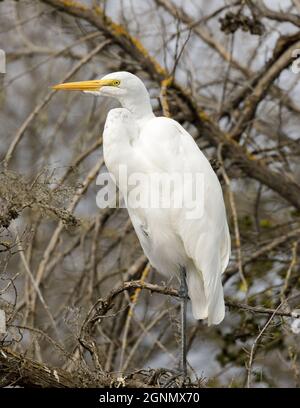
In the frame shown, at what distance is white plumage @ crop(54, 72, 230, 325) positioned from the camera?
3.05 meters

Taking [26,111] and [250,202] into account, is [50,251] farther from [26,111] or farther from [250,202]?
[26,111]

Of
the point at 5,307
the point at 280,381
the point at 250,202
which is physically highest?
the point at 5,307

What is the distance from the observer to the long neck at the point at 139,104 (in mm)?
3121

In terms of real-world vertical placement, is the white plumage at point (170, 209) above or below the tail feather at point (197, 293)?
above

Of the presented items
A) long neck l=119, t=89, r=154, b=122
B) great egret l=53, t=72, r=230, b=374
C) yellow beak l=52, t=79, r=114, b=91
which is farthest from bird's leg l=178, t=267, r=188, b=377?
yellow beak l=52, t=79, r=114, b=91

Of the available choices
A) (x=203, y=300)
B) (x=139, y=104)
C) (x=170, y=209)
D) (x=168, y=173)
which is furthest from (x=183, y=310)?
(x=139, y=104)

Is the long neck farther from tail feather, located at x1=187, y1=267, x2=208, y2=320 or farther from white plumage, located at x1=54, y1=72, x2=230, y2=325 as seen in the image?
tail feather, located at x1=187, y1=267, x2=208, y2=320

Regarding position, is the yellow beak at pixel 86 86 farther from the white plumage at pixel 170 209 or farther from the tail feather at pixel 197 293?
the tail feather at pixel 197 293

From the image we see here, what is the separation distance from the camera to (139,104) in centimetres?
314

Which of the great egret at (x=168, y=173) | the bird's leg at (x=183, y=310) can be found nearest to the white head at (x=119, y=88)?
the great egret at (x=168, y=173)

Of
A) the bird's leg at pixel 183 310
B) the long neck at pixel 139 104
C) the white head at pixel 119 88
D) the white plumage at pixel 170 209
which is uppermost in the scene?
the white head at pixel 119 88

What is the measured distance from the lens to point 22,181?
246 cm
